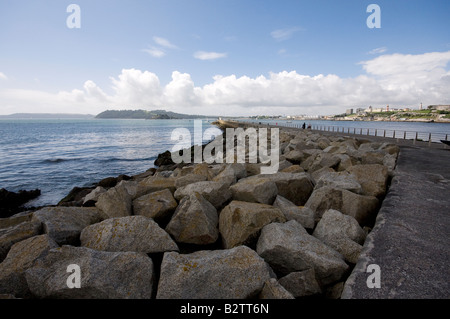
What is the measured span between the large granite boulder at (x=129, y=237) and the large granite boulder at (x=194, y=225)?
24 cm

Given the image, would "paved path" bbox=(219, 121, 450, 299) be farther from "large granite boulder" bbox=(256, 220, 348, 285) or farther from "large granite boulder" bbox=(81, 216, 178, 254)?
"large granite boulder" bbox=(81, 216, 178, 254)

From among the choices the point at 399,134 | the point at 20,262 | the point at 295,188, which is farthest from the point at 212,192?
the point at 399,134

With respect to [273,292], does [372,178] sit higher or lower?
higher

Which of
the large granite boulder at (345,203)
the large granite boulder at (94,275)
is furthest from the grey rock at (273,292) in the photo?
the large granite boulder at (345,203)

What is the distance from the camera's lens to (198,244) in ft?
9.31

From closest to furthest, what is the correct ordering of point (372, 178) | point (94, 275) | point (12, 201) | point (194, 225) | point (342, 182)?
point (94, 275) → point (194, 225) → point (342, 182) → point (372, 178) → point (12, 201)

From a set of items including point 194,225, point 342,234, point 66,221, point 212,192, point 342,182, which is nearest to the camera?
point 342,234

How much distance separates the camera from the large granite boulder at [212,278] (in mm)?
1869

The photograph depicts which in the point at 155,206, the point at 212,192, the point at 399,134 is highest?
the point at 399,134

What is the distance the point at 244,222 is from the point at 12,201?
32.3ft

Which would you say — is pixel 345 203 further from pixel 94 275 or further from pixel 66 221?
pixel 66 221

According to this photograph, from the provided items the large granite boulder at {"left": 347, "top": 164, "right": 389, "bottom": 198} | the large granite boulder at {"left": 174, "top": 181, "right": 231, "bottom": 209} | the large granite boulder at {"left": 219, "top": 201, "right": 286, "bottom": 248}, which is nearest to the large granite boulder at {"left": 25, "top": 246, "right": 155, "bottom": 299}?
the large granite boulder at {"left": 219, "top": 201, "right": 286, "bottom": 248}
